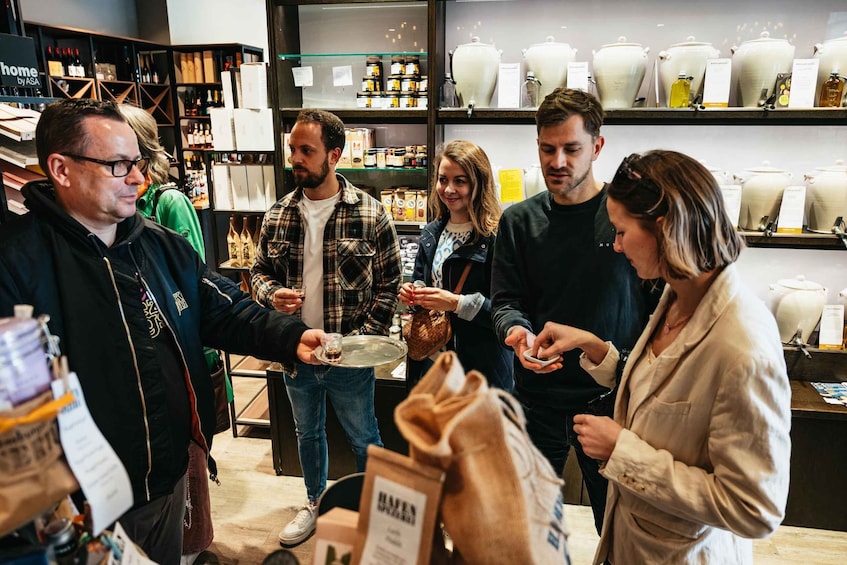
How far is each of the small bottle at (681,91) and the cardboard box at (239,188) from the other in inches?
90.4

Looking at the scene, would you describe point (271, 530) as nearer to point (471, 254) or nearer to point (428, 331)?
point (428, 331)

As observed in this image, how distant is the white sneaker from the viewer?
98.8 inches

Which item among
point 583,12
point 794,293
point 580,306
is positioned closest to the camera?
point 580,306

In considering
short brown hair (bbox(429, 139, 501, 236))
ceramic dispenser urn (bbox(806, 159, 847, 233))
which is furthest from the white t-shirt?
ceramic dispenser urn (bbox(806, 159, 847, 233))

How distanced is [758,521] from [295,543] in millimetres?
2085

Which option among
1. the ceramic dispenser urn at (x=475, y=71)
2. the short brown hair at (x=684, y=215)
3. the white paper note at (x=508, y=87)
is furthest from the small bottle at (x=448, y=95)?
the short brown hair at (x=684, y=215)

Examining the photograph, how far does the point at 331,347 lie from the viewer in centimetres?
150

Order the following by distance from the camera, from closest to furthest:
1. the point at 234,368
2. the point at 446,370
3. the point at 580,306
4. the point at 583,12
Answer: the point at 446,370
the point at 580,306
the point at 583,12
the point at 234,368

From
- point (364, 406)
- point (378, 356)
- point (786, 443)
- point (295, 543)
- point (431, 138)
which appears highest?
point (431, 138)

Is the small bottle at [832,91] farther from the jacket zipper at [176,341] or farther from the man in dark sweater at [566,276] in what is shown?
the jacket zipper at [176,341]

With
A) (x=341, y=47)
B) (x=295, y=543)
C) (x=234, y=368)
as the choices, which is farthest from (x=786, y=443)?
(x=234, y=368)

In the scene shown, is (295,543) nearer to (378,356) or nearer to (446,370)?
(378,356)

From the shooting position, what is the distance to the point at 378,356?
73.7 inches

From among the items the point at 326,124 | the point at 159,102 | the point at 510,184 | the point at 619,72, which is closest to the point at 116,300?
the point at 326,124
